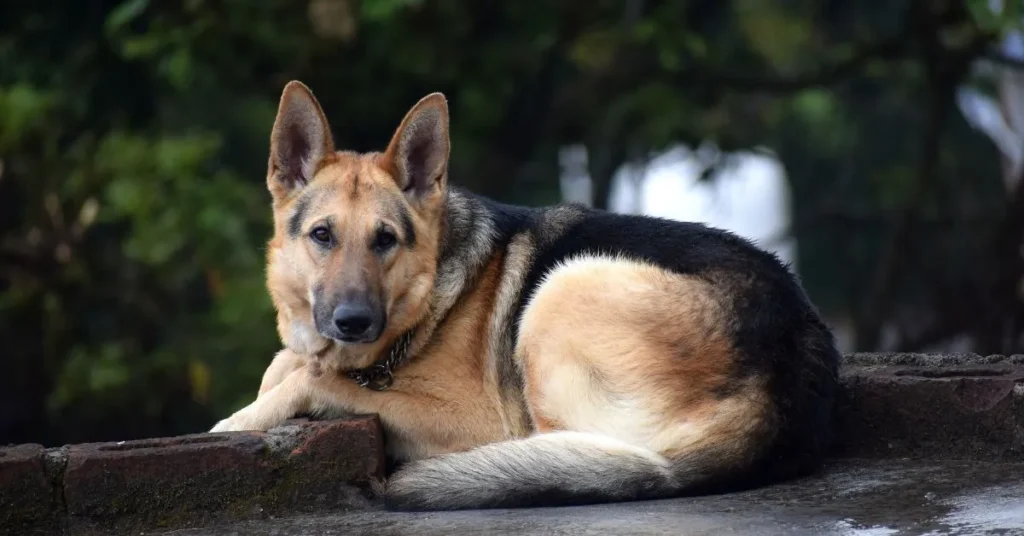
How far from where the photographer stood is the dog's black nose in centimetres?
485

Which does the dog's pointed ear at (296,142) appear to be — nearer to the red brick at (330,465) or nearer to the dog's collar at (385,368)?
the dog's collar at (385,368)

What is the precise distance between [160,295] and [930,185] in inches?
306

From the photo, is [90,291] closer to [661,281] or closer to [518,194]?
[518,194]

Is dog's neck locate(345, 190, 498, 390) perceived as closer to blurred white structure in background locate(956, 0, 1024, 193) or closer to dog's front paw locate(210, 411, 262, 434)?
dog's front paw locate(210, 411, 262, 434)

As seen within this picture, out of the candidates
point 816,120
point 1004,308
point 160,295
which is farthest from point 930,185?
point 160,295

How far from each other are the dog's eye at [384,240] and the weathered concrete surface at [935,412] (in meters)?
2.06

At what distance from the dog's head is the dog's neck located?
48 mm

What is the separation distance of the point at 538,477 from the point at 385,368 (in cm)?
103

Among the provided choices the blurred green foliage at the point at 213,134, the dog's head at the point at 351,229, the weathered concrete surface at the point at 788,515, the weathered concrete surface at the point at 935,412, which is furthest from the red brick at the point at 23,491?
the blurred green foliage at the point at 213,134

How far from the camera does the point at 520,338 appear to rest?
514 centimetres

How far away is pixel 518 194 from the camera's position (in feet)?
51.2

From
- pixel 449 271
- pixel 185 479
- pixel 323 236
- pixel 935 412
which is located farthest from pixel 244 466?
pixel 935 412

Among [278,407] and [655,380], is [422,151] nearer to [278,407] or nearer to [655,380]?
[278,407]

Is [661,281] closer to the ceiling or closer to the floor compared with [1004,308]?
closer to the ceiling
